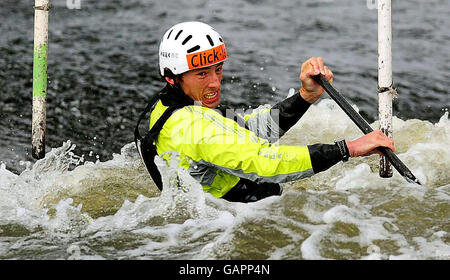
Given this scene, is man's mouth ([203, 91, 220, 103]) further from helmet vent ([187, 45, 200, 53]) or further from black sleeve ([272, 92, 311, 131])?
black sleeve ([272, 92, 311, 131])

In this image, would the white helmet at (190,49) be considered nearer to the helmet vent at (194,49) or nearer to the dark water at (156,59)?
the helmet vent at (194,49)

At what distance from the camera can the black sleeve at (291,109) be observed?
5980mm

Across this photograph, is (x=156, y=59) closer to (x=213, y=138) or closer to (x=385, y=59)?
(x=385, y=59)

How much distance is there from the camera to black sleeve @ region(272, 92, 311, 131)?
5.98 meters

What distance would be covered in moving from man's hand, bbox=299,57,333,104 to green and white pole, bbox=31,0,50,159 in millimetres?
2533

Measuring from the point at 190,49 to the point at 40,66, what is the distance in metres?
2.20

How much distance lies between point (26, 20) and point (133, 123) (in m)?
5.50

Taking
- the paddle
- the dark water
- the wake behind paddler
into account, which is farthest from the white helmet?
A: the dark water

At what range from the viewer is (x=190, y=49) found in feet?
17.4

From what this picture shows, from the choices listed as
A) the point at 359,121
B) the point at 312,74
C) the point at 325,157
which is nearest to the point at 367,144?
the point at 325,157

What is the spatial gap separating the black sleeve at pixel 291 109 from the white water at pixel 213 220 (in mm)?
682

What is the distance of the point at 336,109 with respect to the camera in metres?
8.69
